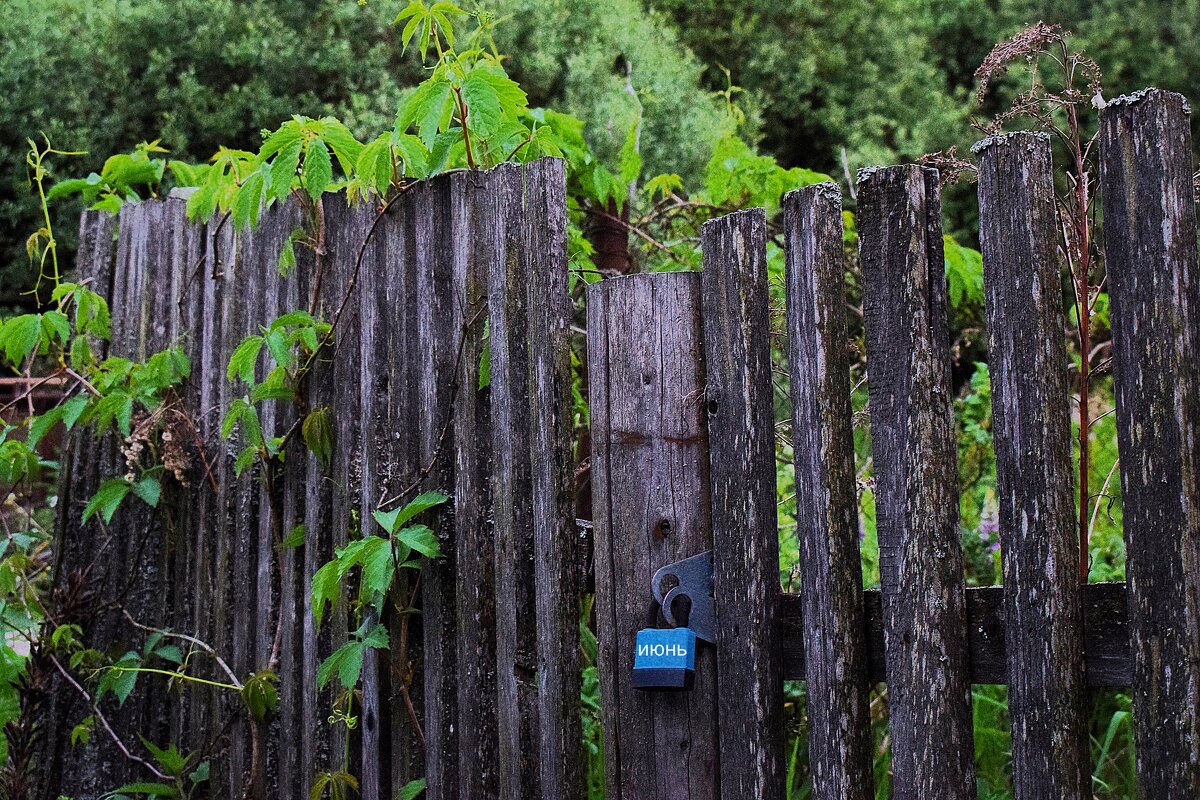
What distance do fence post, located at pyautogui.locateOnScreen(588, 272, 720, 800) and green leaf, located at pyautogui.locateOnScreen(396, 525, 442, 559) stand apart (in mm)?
376

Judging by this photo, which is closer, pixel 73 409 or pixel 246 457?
pixel 246 457

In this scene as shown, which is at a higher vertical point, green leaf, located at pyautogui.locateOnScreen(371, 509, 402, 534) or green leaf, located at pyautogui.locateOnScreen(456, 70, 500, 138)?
green leaf, located at pyautogui.locateOnScreen(456, 70, 500, 138)

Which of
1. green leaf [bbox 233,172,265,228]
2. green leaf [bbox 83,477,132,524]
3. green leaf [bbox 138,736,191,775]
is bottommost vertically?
green leaf [bbox 138,736,191,775]

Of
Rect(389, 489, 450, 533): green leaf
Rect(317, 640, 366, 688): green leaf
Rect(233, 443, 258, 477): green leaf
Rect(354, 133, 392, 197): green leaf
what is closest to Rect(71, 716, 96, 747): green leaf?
Rect(233, 443, 258, 477): green leaf

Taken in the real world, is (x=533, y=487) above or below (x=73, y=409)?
below

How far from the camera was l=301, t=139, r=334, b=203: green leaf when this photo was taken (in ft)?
7.70

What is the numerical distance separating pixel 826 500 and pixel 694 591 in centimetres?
32

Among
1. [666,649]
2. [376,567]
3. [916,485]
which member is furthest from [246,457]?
[916,485]

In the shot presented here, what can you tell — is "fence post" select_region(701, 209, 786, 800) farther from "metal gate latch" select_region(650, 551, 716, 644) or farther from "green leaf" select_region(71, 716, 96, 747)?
"green leaf" select_region(71, 716, 96, 747)

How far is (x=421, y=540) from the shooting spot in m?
2.20

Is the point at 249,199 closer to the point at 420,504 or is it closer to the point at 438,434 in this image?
the point at 438,434

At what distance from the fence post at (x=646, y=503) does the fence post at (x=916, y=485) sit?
361 millimetres

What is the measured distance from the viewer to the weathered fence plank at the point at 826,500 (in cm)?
165

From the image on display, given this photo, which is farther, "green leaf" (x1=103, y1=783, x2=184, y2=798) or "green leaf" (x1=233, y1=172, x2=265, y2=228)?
"green leaf" (x1=103, y1=783, x2=184, y2=798)
